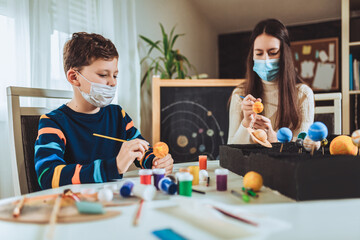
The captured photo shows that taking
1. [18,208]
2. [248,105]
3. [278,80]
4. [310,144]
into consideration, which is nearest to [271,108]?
[278,80]

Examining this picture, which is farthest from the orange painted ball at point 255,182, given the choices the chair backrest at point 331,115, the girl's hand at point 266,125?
the chair backrest at point 331,115

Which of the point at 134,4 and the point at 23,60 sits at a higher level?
the point at 134,4

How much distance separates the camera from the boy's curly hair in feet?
3.61

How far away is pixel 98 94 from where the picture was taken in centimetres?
112

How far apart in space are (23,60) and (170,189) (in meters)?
1.25

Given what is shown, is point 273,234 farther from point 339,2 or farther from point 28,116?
point 339,2

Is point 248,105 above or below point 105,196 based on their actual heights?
above

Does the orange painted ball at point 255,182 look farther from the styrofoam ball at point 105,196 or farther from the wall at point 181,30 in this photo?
the wall at point 181,30

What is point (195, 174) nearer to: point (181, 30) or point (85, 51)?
point (85, 51)

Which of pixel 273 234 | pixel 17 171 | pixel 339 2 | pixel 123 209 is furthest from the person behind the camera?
pixel 339 2

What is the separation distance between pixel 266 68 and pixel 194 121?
1051mm

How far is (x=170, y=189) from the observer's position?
686 millimetres

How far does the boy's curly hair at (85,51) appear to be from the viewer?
3.61 feet

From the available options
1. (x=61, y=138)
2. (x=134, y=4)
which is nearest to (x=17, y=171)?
(x=61, y=138)
